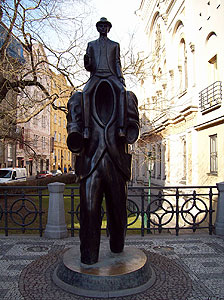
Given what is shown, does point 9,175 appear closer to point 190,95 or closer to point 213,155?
point 190,95

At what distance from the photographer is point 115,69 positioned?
4.27 metres

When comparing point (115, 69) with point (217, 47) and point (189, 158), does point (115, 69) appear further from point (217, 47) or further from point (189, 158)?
point (189, 158)

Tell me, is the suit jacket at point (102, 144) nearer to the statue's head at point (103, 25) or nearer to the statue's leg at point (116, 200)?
the statue's leg at point (116, 200)

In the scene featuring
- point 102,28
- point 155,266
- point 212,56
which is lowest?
point 155,266

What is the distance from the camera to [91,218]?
3977 millimetres

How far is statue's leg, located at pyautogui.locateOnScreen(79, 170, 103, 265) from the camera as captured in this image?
398 cm

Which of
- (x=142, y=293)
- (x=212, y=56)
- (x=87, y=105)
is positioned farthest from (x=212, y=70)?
(x=142, y=293)

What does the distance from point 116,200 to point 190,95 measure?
14784mm

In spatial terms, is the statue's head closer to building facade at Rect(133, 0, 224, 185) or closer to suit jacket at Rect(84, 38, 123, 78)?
suit jacket at Rect(84, 38, 123, 78)

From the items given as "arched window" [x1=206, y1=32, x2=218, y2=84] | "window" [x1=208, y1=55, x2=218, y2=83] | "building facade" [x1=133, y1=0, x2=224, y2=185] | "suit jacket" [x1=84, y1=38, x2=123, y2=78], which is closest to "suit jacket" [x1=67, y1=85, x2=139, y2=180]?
"suit jacket" [x1=84, y1=38, x2=123, y2=78]

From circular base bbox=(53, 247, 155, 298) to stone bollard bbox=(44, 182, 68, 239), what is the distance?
2.92 m

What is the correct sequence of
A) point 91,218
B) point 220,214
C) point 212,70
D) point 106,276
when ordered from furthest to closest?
point 212,70 → point 220,214 → point 91,218 → point 106,276

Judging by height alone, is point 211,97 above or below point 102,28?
above

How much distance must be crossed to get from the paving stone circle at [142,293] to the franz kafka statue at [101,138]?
1.96 feet
